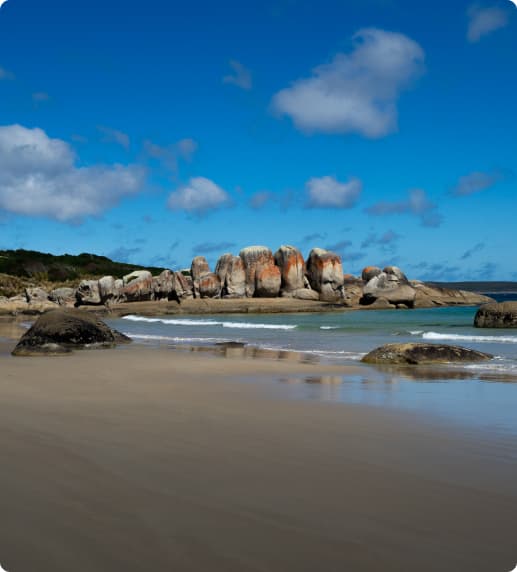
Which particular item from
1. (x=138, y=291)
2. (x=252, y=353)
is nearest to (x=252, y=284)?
(x=138, y=291)

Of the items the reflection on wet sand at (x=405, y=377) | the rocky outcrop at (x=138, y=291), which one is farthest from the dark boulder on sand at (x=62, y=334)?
the rocky outcrop at (x=138, y=291)

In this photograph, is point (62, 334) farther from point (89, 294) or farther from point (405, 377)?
point (89, 294)

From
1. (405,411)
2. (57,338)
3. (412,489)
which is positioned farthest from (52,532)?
(57,338)

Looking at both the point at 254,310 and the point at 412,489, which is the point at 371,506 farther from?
the point at 254,310

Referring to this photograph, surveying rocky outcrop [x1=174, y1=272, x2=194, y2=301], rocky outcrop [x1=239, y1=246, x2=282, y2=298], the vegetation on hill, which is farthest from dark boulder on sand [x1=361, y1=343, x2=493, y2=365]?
the vegetation on hill

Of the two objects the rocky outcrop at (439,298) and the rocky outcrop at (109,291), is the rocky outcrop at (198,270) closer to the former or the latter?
the rocky outcrop at (109,291)

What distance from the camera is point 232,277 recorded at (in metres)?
52.9

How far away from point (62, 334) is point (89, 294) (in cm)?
3771

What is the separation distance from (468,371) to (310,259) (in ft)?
147

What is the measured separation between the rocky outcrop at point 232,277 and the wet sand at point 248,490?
45403 mm

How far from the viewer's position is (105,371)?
1050 cm

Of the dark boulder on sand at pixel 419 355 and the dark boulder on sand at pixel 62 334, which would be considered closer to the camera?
the dark boulder on sand at pixel 419 355

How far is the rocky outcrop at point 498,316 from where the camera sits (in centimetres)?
2553

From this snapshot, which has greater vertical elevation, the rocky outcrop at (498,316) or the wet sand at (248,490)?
the rocky outcrop at (498,316)
